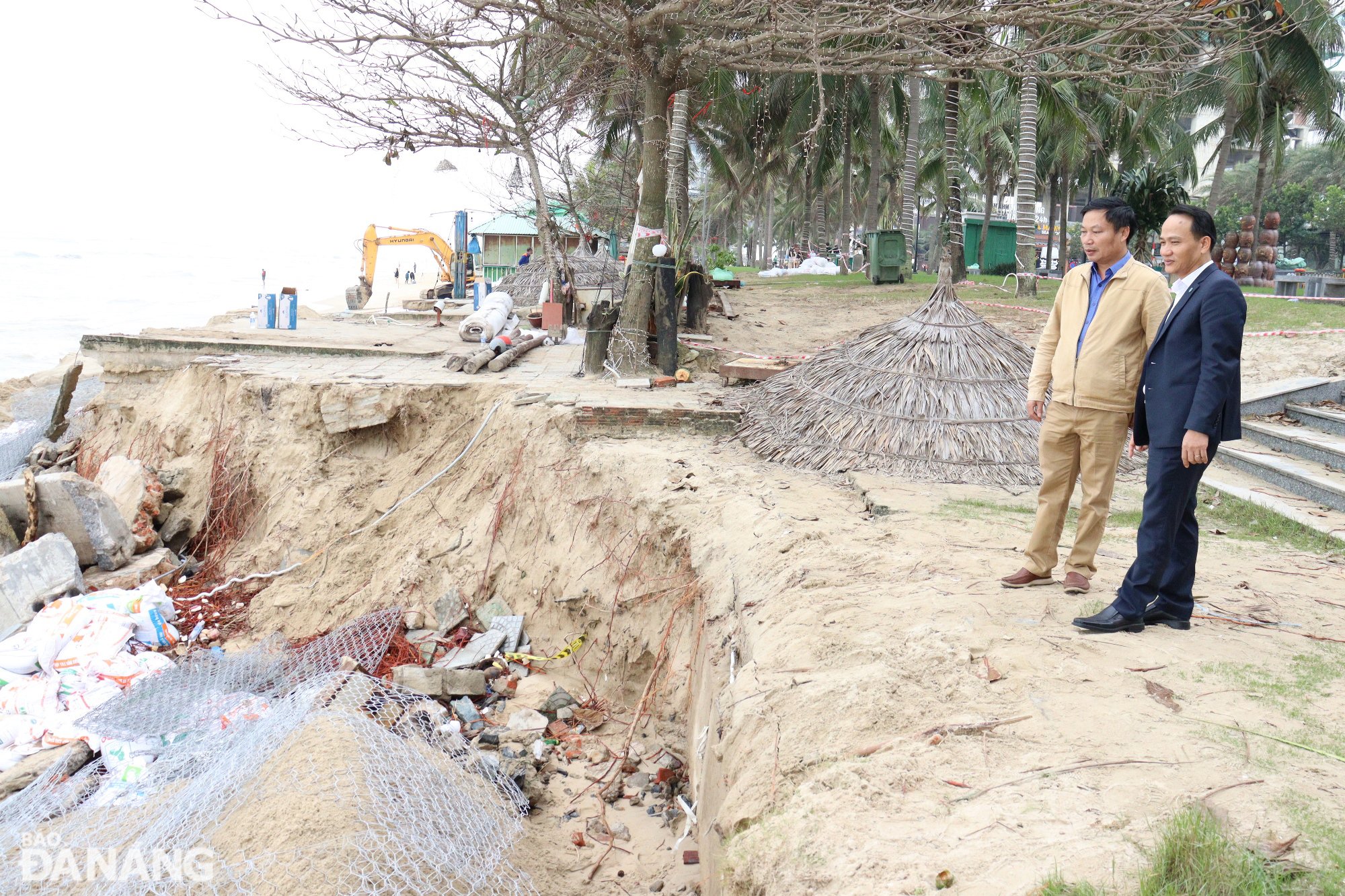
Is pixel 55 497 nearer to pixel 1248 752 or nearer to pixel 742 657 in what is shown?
pixel 742 657

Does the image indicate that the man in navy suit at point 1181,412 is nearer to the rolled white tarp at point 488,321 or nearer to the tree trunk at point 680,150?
the rolled white tarp at point 488,321

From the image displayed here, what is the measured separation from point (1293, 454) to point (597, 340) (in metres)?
6.55

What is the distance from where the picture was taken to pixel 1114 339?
13.1ft

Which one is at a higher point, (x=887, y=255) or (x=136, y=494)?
(x=887, y=255)

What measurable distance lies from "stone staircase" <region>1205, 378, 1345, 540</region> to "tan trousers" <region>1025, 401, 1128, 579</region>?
2.48 m

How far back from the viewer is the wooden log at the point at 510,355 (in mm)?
10445

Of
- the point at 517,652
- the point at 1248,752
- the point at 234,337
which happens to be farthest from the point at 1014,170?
the point at 1248,752

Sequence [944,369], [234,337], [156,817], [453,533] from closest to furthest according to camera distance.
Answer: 1. [156,817]
2. [944,369]
3. [453,533]
4. [234,337]

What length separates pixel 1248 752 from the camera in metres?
2.81

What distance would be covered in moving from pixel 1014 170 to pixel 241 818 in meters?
35.5

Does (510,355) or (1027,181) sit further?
(1027,181)

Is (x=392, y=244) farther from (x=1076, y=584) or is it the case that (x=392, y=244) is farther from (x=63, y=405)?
(x=1076, y=584)

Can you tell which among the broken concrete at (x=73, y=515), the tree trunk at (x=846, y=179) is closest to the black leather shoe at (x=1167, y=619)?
the broken concrete at (x=73, y=515)

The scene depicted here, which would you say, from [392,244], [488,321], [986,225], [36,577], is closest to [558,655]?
[36,577]
